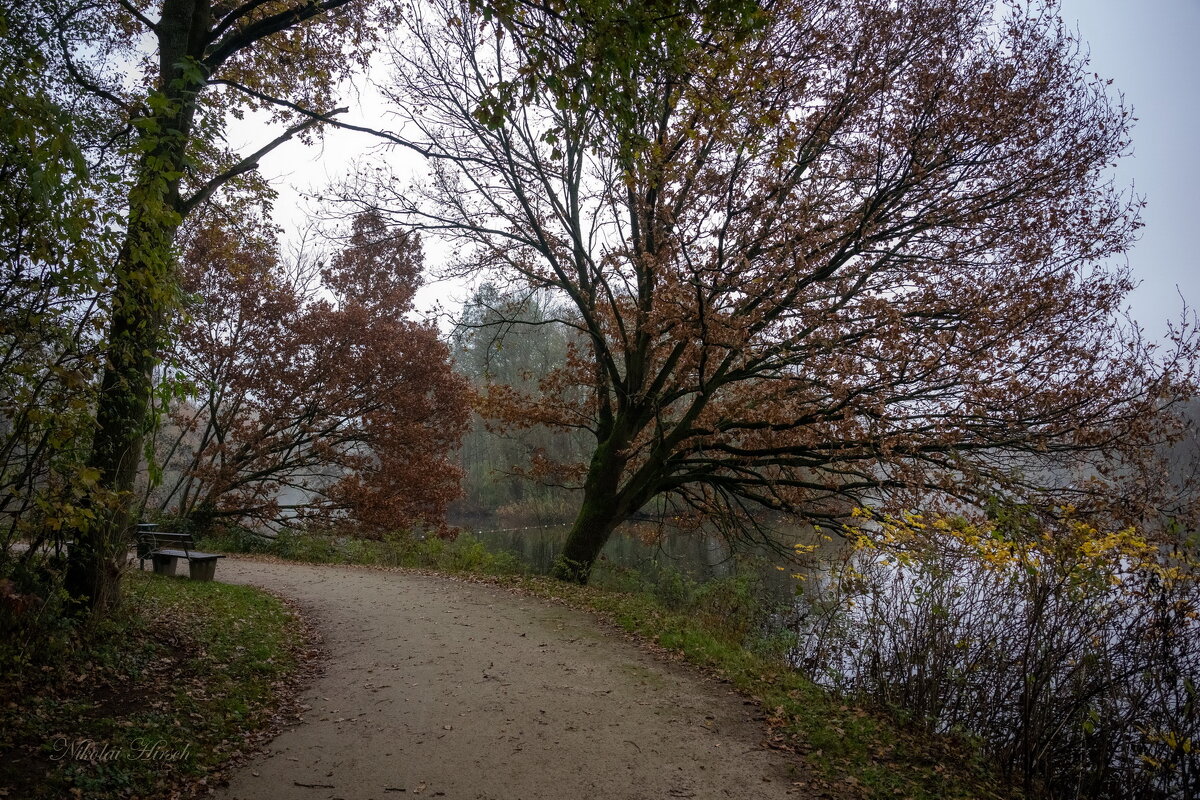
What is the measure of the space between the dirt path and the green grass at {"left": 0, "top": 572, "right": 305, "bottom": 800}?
38 cm

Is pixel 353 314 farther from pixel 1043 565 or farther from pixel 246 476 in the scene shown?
pixel 1043 565

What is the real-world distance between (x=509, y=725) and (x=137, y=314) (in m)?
4.18

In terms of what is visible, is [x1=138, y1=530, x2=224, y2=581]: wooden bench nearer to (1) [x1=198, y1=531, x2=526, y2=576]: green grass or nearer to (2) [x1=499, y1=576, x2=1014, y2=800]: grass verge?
(1) [x1=198, y1=531, x2=526, y2=576]: green grass

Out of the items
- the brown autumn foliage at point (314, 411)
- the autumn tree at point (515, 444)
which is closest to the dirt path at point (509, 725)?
the brown autumn foliage at point (314, 411)

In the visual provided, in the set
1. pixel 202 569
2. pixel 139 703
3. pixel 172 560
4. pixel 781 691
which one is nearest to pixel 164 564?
pixel 172 560

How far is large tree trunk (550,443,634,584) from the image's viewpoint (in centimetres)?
1108

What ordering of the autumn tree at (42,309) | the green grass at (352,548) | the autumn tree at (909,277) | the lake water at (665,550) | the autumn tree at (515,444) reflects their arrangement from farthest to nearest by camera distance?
1. the autumn tree at (515,444)
2. the green grass at (352,548)
3. the lake water at (665,550)
4. the autumn tree at (909,277)
5. the autumn tree at (42,309)

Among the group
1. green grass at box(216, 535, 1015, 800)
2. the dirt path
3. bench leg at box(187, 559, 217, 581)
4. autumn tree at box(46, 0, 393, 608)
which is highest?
autumn tree at box(46, 0, 393, 608)

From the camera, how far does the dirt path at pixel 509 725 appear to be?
12.7 ft

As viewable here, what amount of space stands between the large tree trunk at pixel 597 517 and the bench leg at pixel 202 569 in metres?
5.26

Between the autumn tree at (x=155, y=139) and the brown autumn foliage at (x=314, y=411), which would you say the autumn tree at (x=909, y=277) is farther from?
the brown autumn foliage at (x=314, y=411)

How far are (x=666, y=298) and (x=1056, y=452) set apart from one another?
5428 millimetres

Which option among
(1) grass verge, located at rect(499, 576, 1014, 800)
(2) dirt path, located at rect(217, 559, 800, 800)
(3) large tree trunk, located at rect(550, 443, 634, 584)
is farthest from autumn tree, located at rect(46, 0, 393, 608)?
(3) large tree trunk, located at rect(550, 443, 634, 584)

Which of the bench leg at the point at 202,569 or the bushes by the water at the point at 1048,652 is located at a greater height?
the bushes by the water at the point at 1048,652
